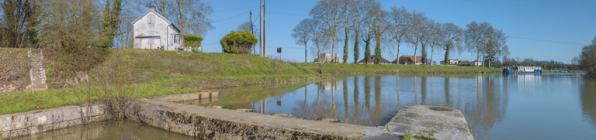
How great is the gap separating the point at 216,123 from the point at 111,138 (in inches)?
76.9

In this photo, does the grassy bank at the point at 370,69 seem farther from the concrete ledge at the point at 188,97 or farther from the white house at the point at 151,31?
the concrete ledge at the point at 188,97

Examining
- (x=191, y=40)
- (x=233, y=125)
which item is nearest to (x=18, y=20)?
(x=191, y=40)

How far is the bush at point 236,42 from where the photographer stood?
2388 centimetres

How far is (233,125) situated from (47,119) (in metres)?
3.66

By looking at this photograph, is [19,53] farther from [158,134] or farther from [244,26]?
[244,26]

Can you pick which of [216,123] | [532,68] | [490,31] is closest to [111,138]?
[216,123]

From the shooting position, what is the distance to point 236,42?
2419cm

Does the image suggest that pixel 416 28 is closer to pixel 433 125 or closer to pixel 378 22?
pixel 378 22

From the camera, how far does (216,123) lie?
493cm

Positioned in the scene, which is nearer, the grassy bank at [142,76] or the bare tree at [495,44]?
the grassy bank at [142,76]

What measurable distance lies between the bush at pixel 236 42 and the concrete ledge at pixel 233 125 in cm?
1776

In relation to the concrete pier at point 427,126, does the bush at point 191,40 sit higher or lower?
higher

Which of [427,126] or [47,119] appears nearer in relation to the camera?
[427,126]

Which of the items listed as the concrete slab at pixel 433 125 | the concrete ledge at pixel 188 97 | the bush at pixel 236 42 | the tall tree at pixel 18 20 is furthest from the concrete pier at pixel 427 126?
the bush at pixel 236 42
